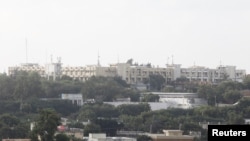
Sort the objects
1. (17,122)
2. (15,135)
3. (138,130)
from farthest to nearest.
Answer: (138,130) → (17,122) → (15,135)

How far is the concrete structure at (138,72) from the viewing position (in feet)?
301

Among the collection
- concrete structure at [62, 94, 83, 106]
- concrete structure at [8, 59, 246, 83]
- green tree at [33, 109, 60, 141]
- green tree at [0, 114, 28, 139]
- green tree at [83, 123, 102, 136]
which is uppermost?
concrete structure at [8, 59, 246, 83]

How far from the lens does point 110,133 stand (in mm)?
46750

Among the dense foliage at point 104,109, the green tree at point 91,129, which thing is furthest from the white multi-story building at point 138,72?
the green tree at point 91,129

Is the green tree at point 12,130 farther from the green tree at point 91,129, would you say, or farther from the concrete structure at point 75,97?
the concrete structure at point 75,97

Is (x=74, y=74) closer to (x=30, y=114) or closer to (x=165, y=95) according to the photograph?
(x=165, y=95)

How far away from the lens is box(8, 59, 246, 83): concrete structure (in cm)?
9181

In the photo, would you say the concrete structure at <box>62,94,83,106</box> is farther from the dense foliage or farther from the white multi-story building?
the white multi-story building

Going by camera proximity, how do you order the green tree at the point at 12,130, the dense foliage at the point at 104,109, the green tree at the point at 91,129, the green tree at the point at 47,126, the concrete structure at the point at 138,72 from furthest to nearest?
1. the concrete structure at the point at 138,72
2. the dense foliage at the point at 104,109
3. the green tree at the point at 91,129
4. the green tree at the point at 12,130
5. the green tree at the point at 47,126

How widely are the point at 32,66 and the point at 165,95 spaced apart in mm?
28594

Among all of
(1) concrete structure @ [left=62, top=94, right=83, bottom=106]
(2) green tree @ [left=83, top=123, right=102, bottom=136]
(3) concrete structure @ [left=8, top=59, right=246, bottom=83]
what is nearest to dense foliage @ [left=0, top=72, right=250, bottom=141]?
(2) green tree @ [left=83, top=123, right=102, bottom=136]

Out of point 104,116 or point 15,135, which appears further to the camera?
point 104,116

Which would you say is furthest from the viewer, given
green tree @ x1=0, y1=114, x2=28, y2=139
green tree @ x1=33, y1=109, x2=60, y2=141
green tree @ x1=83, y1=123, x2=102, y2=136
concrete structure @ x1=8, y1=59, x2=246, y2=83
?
concrete structure @ x1=8, y1=59, x2=246, y2=83

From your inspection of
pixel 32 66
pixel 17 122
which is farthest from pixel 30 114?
pixel 32 66
